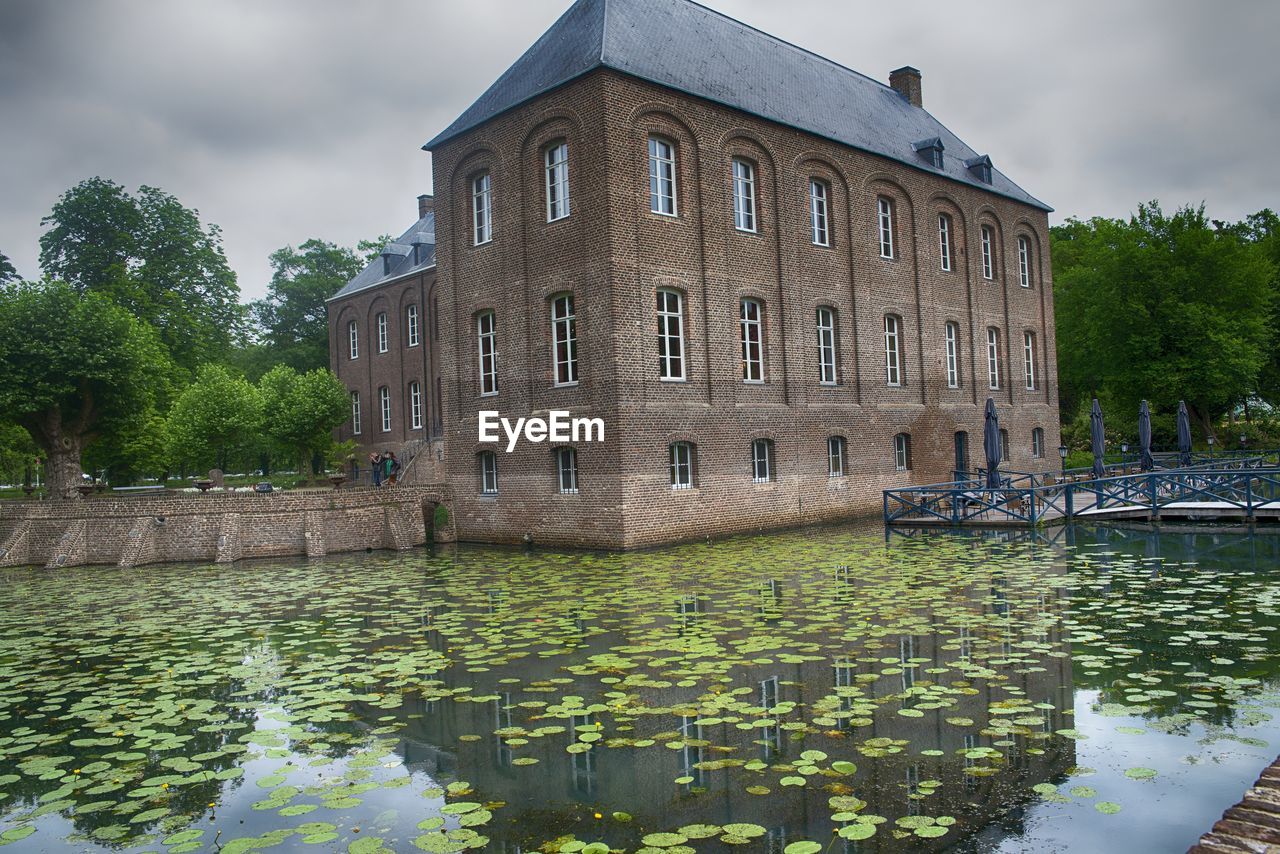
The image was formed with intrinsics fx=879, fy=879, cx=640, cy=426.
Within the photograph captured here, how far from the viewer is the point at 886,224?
22391mm

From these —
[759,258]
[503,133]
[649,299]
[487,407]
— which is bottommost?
[487,407]

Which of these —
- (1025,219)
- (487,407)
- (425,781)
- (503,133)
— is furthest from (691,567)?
(1025,219)

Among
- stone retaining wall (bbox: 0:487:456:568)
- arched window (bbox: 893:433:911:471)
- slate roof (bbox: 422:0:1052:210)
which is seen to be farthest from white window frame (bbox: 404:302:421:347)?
arched window (bbox: 893:433:911:471)

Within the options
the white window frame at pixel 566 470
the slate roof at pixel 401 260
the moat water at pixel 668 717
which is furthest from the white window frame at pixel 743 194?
the slate roof at pixel 401 260

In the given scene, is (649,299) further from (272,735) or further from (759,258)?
(272,735)

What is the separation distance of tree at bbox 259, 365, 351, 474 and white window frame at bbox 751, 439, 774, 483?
2052cm

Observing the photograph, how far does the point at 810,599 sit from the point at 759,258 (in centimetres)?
1065

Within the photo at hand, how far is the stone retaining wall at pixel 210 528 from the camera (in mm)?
17750

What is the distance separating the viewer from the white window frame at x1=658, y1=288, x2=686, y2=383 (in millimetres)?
16734

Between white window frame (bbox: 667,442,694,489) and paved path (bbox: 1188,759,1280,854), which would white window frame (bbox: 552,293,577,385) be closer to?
white window frame (bbox: 667,442,694,489)

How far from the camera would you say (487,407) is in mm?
18391

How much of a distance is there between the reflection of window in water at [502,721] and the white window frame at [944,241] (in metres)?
21.1

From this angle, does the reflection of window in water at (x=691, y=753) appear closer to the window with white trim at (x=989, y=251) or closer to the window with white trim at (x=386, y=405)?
the window with white trim at (x=989, y=251)

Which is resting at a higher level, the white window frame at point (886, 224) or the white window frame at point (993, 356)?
the white window frame at point (886, 224)
